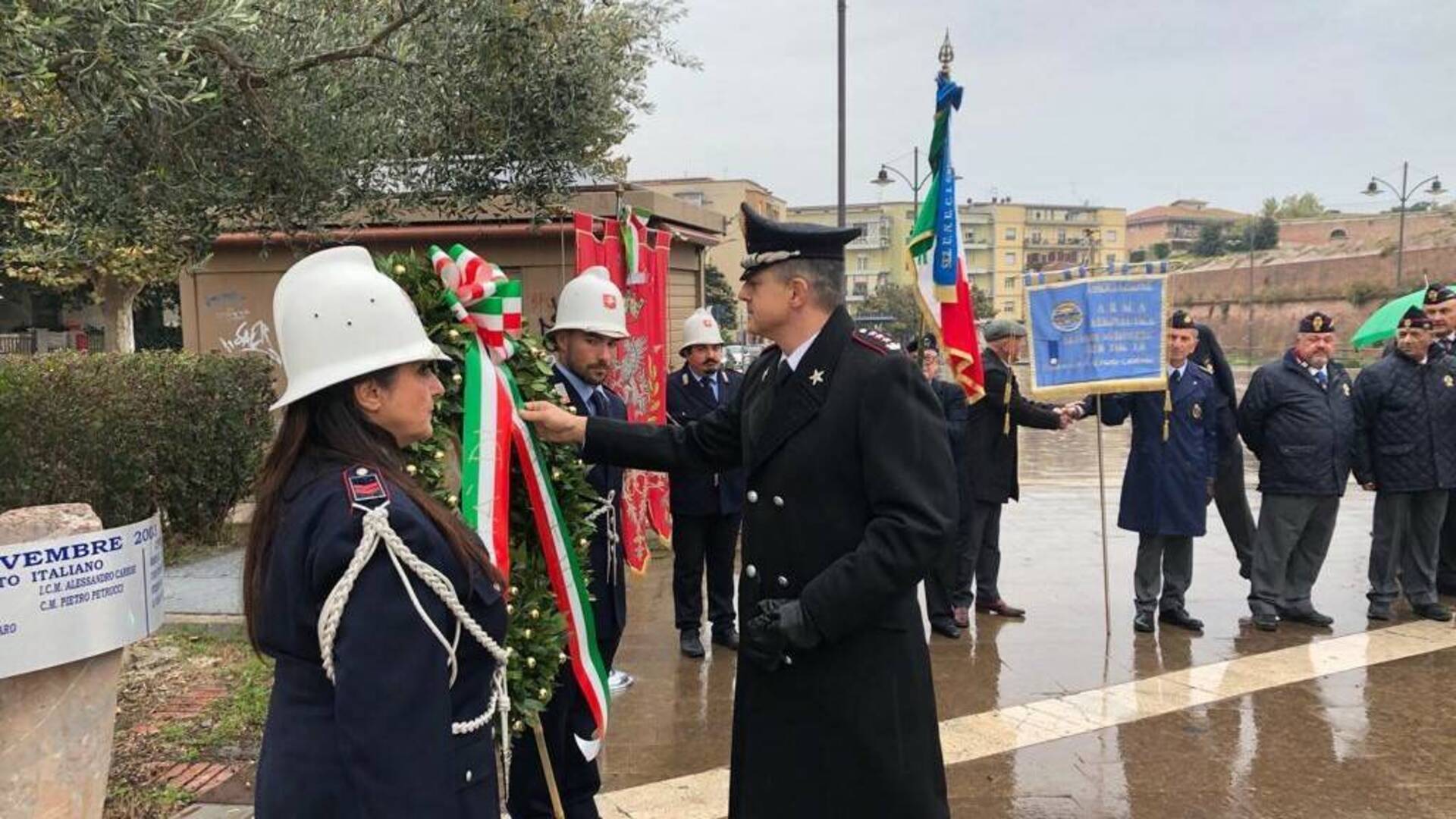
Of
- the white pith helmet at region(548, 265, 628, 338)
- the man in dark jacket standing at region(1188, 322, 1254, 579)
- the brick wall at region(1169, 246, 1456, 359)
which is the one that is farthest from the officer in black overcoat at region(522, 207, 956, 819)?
the brick wall at region(1169, 246, 1456, 359)

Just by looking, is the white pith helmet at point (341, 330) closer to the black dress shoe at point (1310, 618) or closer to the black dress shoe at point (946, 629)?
the black dress shoe at point (946, 629)

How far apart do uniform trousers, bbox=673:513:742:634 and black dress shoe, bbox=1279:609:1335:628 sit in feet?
12.5

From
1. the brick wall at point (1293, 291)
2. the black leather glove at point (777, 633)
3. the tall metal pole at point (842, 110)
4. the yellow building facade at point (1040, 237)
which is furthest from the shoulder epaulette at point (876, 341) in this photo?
the yellow building facade at point (1040, 237)

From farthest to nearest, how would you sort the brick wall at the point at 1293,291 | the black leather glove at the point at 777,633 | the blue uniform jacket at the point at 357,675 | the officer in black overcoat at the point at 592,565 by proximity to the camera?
the brick wall at the point at 1293,291, the officer in black overcoat at the point at 592,565, the black leather glove at the point at 777,633, the blue uniform jacket at the point at 357,675

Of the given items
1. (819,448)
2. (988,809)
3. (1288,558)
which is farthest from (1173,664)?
(819,448)

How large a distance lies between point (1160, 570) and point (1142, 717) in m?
1.87

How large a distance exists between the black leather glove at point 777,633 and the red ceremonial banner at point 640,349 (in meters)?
3.48

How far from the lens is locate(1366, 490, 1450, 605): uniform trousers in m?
6.75

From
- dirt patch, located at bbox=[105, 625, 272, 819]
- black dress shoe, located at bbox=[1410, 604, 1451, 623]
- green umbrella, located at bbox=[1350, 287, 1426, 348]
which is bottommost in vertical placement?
black dress shoe, located at bbox=[1410, 604, 1451, 623]

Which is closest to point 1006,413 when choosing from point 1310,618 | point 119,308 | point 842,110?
point 1310,618

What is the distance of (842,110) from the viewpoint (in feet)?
43.4

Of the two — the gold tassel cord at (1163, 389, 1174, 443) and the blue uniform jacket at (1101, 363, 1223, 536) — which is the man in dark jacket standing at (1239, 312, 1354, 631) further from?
the gold tassel cord at (1163, 389, 1174, 443)

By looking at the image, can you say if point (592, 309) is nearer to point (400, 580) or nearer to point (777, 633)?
point (777, 633)

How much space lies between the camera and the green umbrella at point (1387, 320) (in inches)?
288
